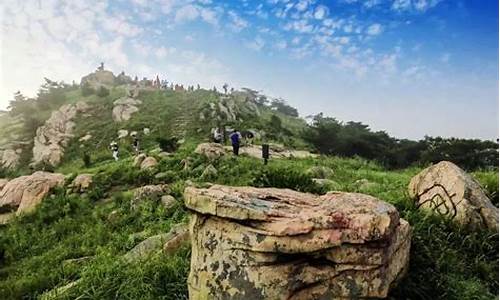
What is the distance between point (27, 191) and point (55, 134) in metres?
12.0

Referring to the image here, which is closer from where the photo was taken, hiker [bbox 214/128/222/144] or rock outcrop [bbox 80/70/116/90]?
hiker [bbox 214/128/222/144]

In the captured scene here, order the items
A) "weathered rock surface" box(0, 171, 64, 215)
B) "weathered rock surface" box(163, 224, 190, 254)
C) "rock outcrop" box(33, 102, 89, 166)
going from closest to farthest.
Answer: "weathered rock surface" box(163, 224, 190, 254)
"weathered rock surface" box(0, 171, 64, 215)
"rock outcrop" box(33, 102, 89, 166)

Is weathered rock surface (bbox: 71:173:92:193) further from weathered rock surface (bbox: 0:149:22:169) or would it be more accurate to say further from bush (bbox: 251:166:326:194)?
weathered rock surface (bbox: 0:149:22:169)

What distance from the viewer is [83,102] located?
28406 millimetres

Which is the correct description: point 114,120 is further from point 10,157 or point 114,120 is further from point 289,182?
point 289,182

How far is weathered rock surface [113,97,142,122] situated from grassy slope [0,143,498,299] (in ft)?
35.7

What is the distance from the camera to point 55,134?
23.3 m

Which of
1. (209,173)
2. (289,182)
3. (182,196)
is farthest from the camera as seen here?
(209,173)

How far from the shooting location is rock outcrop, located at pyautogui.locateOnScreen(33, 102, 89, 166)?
2066 cm

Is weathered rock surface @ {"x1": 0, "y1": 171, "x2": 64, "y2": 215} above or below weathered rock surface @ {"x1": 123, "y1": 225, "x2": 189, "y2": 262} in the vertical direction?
below

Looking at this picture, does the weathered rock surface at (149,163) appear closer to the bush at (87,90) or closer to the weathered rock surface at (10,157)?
the weathered rock surface at (10,157)

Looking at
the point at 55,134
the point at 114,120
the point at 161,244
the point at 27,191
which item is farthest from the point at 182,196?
the point at 55,134

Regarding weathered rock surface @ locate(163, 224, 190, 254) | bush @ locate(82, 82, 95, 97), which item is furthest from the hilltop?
bush @ locate(82, 82, 95, 97)

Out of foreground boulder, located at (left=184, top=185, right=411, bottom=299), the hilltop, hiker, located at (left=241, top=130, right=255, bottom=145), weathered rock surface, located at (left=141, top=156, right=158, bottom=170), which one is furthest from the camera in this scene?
hiker, located at (left=241, top=130, right=255, bottom=145)
